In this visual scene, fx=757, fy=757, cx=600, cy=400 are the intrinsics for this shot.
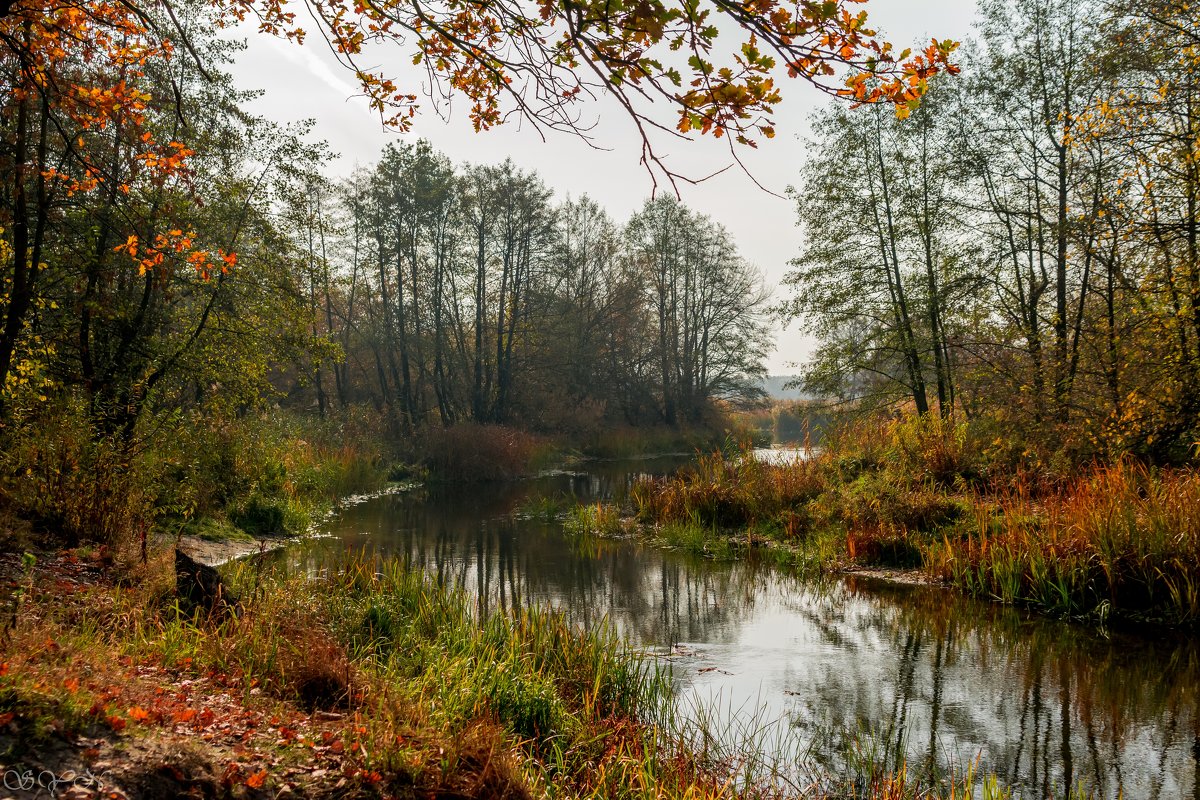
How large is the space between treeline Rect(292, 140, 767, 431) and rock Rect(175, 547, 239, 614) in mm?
19220

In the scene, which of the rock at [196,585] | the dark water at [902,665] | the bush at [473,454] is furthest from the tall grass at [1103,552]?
the bush at [473,454]

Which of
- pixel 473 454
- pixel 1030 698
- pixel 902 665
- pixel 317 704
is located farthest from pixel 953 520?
pixel 473 454

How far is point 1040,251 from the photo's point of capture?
49.2 ft

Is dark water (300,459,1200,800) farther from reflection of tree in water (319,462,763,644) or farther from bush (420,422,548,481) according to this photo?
bush (420,422,548,481)

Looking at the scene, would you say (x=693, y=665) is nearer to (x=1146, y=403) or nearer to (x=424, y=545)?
(x=1146, y=403)

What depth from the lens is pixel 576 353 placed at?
119 ft

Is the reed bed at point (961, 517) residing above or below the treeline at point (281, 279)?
below

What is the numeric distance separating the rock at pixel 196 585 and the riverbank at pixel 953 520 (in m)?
8.40

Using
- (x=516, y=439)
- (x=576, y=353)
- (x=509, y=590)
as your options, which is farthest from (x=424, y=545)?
(x=576, y=353)

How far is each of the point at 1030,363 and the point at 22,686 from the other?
13.7 metres

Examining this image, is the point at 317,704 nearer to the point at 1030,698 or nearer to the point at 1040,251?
the point at 1030,698

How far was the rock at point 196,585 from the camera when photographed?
6375mm

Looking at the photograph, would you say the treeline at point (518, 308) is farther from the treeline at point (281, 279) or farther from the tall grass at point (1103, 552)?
the tall grass at point (1103, 552)

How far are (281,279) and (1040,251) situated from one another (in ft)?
48.1
